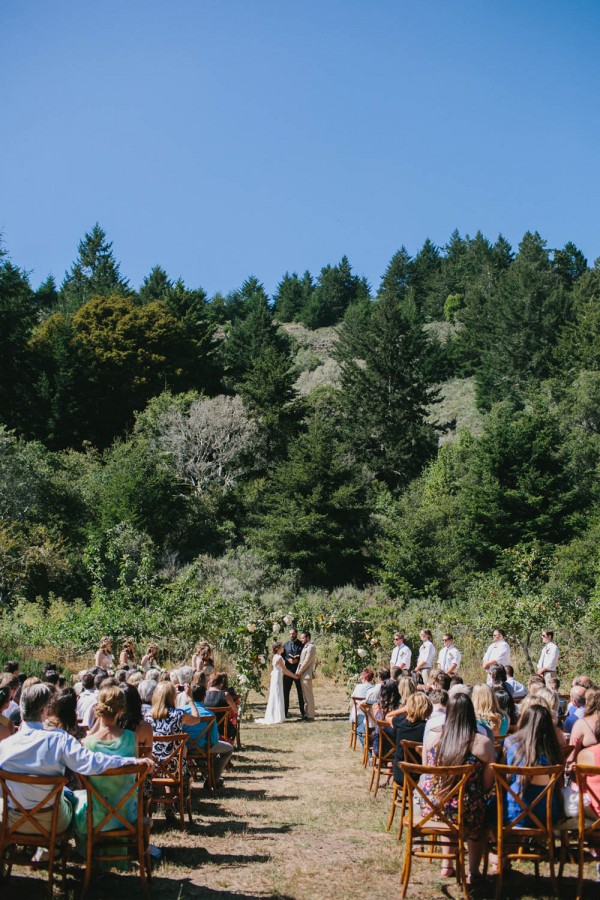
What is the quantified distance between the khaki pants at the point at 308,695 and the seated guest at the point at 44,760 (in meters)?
9.82

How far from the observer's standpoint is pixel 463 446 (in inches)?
1710

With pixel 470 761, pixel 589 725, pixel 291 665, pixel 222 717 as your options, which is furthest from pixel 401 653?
pixel 470 761

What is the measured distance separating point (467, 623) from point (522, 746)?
14.8 meters

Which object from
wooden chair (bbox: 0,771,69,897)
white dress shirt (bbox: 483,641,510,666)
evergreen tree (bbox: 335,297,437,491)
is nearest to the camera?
wooden chair (bbox: 0,771,69,897)

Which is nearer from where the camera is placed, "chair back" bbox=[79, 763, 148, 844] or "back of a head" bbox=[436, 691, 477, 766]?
"chair back" bbox=[79, 763, 148, 844]

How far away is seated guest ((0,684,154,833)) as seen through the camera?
15.5 feet

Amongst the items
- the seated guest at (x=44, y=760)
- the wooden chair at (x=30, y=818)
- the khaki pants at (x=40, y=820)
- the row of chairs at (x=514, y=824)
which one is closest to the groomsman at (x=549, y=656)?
the row of chairs at (x=514, y=824)

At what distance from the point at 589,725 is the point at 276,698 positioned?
861 centimetres

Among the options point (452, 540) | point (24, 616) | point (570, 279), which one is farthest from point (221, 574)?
point (570, 279)

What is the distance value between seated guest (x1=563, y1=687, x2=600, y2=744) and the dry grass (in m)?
0.95

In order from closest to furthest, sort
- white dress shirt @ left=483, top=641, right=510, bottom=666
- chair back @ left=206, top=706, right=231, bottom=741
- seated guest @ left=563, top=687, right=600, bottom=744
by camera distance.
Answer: seated guest @ left=563, top=687, right=600, bottom=744
chair back @ left=206, top=706, right=231, bottom=741
white dress shirt @ left=483, top=641, right=510, bottom=666

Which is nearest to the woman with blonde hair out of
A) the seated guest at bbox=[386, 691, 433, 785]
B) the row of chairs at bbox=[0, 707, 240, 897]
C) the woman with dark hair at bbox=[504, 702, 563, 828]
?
the seated guest at bbox=[386, 691, 433, 785]

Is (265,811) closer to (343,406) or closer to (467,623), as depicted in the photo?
(467,623)

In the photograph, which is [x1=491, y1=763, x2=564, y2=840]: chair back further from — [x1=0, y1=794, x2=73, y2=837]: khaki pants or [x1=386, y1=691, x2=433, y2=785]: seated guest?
[x1=0, y1=794, x2=73, y2=837]: khaki pants
